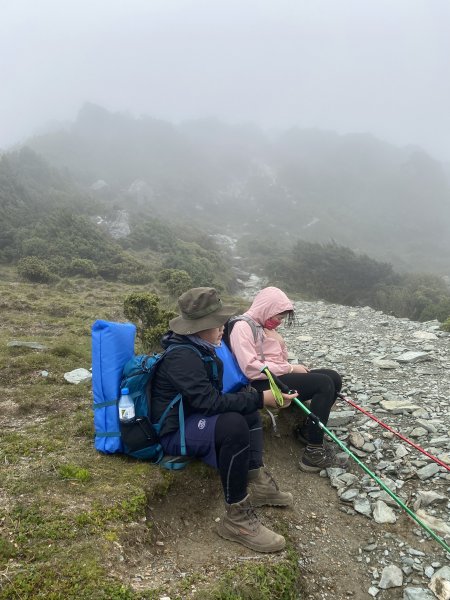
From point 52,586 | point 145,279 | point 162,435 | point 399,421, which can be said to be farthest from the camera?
point 145,279

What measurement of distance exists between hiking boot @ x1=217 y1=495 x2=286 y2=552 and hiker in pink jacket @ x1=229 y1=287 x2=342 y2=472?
1.47m

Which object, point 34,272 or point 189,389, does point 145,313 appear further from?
point 34,272

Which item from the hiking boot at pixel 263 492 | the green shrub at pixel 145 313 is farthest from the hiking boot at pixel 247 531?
the green shrub at pixel 145 313

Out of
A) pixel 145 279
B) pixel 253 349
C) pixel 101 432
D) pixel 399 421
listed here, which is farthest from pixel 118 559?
pixel 145 279

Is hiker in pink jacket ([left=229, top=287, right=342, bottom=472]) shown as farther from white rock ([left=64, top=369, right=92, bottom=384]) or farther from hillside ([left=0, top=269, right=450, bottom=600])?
white rock ([left=64, top=369, right=92, bottom=384])

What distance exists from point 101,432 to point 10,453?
3.30 feet

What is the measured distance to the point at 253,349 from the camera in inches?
190

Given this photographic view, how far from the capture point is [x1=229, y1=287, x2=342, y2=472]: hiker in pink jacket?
4941 millimetres

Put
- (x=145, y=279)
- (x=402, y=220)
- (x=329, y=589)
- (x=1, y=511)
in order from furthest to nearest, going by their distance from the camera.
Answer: (x=402, y=220), (x=145, y=279), (x=329, y=589), (x=1, y=511)

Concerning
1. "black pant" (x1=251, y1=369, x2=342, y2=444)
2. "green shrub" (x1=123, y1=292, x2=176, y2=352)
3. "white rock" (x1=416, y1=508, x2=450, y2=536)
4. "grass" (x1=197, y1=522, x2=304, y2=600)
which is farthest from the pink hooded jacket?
"green shrub" (x1=123, y1=292, x2=176, y2=352)

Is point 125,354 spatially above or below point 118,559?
above

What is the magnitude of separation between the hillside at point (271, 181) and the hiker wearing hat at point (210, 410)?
49.5m

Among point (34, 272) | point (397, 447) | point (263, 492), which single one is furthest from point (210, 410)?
point (34, 272)

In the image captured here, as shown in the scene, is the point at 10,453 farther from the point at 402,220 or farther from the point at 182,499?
the point at 402,220
